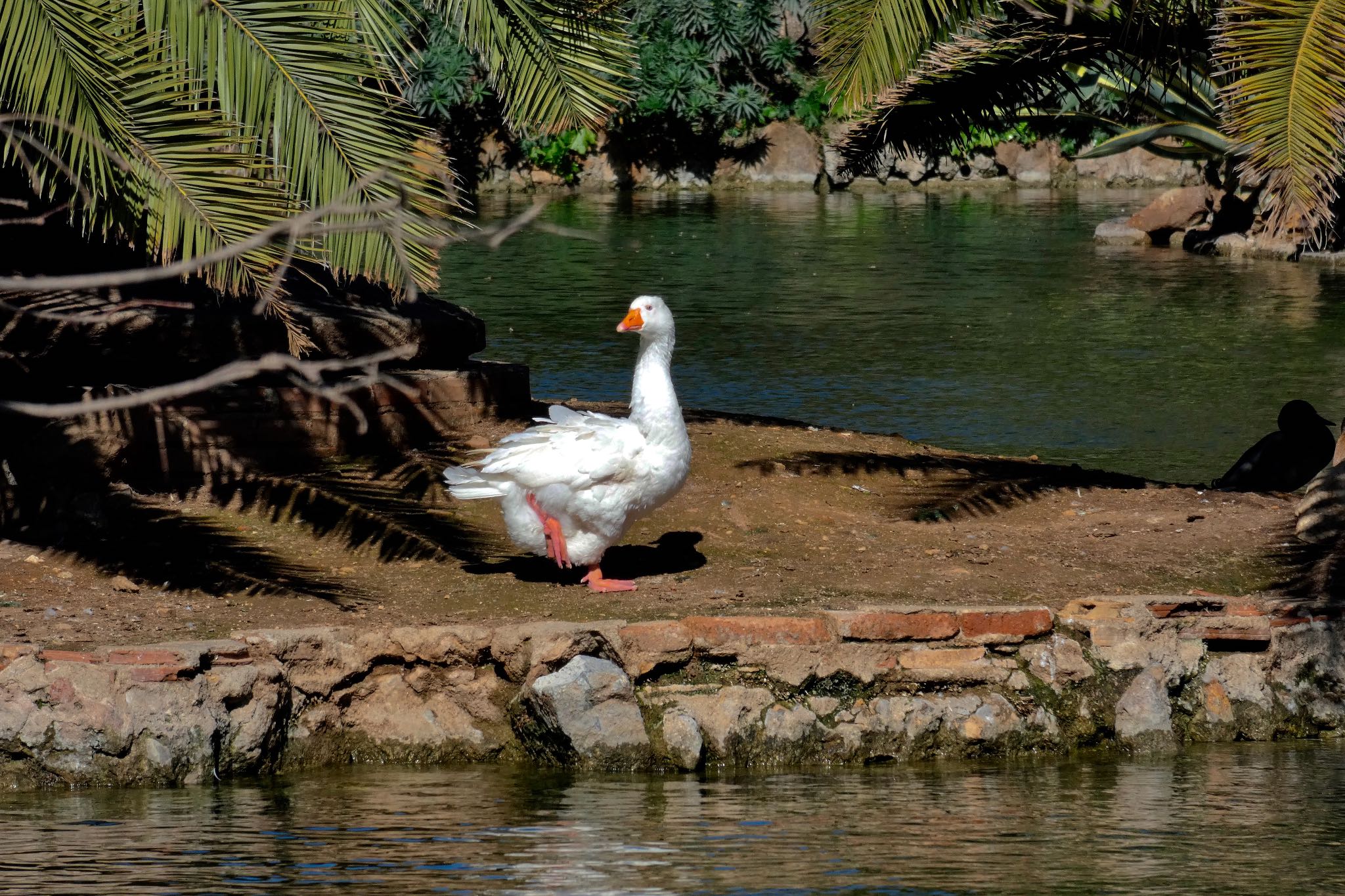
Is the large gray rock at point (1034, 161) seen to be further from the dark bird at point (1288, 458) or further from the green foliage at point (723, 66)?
the dark bird at point (1288, 458)

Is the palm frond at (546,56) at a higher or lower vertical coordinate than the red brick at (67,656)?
higher

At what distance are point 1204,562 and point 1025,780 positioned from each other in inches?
86.7

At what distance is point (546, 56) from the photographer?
29.1 ft

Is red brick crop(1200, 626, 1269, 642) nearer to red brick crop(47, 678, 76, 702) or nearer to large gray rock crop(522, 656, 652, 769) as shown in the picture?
large gray rock crop(522, 656, 652, 769)

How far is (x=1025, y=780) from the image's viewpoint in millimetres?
6312

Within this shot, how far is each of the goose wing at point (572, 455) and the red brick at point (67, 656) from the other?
177 cm

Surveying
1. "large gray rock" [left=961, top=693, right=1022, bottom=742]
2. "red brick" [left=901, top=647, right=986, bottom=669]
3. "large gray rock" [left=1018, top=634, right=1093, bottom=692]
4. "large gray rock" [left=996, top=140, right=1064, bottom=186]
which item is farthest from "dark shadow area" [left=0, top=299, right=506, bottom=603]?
"large gray rock" [left=996, top=140, right=1064, bottom=186]

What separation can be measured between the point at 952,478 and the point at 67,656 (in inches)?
200

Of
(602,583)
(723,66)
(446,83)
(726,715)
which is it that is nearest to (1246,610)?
(726,715)

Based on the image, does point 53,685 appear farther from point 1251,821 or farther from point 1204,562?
point 1204,562

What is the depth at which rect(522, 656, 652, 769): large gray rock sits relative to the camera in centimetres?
635

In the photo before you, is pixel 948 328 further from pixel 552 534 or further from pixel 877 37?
pixel 552 534

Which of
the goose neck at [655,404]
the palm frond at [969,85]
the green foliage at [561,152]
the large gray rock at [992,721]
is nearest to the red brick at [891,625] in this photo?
the large gray rock at [992,721]

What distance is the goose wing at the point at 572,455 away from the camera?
7.04 m
